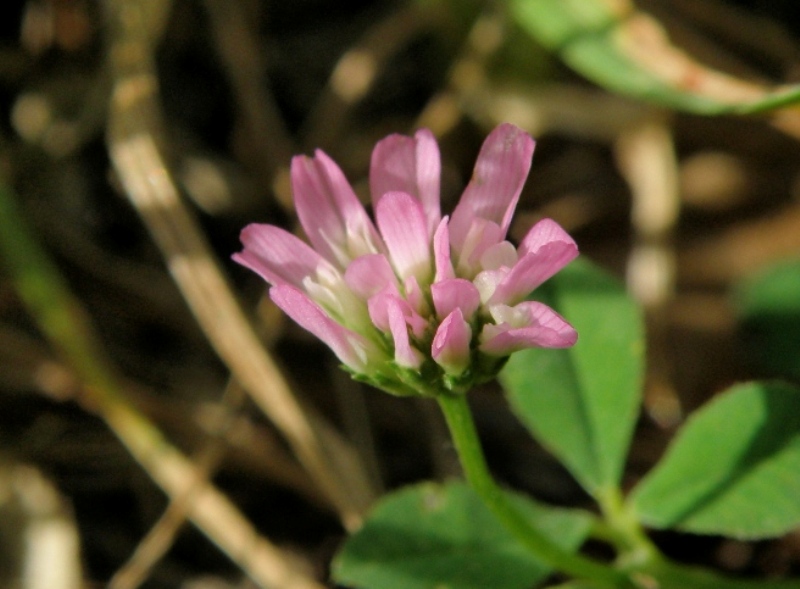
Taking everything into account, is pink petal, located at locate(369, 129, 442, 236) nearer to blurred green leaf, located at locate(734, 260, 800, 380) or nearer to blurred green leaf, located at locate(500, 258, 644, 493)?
blurred green leaf, located at locate(500, 258, 644, 493)

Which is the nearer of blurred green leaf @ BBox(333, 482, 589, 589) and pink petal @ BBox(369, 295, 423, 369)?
pink petal @ BBox(369, 295, 423, 369)

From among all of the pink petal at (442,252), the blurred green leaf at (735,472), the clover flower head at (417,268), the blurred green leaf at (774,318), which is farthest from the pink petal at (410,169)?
the blurred green leaf at (774,318)

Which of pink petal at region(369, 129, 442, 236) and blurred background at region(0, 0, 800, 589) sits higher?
pink petal at region(369, 129, 442, 236)

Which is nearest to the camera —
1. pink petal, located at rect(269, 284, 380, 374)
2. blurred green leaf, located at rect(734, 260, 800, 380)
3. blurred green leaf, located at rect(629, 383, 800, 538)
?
pink petal, located at rect(269, 284, 380, 374)

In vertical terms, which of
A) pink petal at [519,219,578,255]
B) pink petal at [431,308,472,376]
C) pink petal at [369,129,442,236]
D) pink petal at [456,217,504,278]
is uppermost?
pink petal at [369,129,442,236]

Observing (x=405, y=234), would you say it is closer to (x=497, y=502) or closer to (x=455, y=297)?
(x=455, y=297)

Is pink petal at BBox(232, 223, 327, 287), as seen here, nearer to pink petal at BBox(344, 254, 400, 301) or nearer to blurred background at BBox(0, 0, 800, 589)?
pink petal at BBox(344, 254, 400, 301)

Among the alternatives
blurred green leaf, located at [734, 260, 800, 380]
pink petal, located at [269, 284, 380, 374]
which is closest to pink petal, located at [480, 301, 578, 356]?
pink petal, located at [269, 284, 380, 374]

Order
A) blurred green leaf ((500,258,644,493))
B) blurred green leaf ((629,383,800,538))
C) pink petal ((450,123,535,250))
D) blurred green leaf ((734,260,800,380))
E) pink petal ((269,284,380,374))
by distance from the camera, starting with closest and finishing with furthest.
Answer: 1. pink petal ((269,284,380,374))
2. pink petal ((450,123,535,250))
3. blurred green leaf ((629,383,800,538))
4. blurred green leaf ((500,258,644,493))
5. blurred green leaf ((734,260,800,380))
